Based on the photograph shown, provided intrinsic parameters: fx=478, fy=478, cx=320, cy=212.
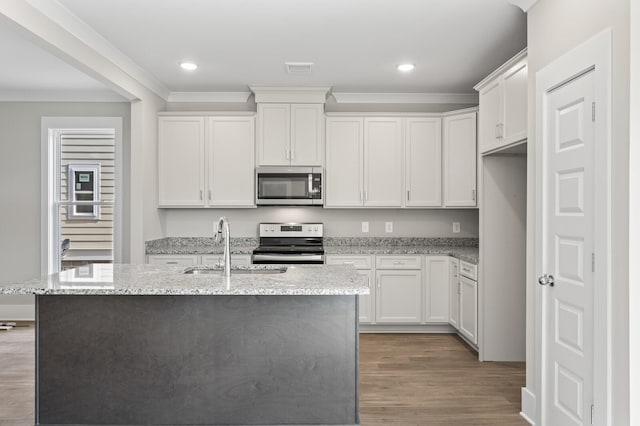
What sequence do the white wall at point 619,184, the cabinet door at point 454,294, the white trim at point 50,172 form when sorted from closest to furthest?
the white wall at point 619,184
the cabinet door at point 454,294
the white trim at point 50,172

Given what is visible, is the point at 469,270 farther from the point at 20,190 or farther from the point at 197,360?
the point at 20,190

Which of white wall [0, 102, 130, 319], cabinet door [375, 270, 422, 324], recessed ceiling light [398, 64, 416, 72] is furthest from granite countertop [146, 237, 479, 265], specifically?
recessed ceiling light [398, 64, 416, 72]

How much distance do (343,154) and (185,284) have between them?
303 centimetres

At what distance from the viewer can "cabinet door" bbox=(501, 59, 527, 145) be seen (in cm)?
323

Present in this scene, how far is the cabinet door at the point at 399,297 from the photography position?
492 cm

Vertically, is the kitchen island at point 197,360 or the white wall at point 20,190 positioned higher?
the white wall at point 20,190

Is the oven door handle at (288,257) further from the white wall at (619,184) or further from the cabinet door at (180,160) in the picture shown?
the white wall at (619,184)

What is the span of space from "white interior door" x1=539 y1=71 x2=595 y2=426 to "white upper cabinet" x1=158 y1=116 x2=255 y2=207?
3192mm

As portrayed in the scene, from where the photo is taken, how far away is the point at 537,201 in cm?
271

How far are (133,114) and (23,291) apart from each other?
276cm

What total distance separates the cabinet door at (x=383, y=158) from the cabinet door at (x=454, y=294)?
89cm

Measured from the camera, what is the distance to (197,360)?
2.52 metres

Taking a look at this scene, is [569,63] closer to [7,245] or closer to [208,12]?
[208,12]

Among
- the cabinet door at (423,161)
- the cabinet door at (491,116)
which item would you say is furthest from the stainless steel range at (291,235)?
the cabinet door at (491,116)
